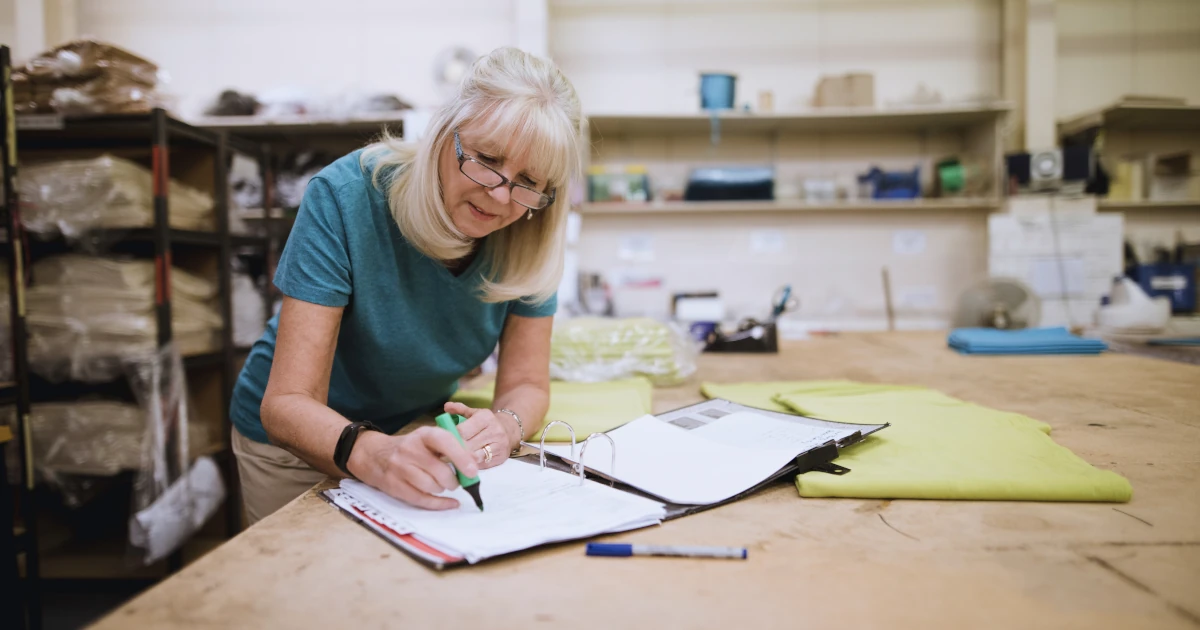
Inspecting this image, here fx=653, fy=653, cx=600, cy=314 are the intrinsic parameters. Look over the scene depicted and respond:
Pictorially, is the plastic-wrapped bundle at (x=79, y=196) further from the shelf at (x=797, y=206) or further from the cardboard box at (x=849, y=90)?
the cardboard box at (x=849, y=90)

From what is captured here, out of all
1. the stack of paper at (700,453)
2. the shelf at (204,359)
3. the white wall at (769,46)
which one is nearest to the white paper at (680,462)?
the stack of paper at (700,453)

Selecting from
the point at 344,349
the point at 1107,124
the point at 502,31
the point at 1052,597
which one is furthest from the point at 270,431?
the point at 1107,124

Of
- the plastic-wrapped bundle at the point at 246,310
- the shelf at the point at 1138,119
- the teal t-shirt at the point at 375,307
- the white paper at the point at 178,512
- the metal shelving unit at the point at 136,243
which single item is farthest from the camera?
the shelf at the point at 1138,119

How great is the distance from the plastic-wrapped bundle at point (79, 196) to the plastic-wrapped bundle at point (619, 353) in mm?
1446

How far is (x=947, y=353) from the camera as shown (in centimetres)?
225

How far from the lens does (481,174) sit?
3.15 feet

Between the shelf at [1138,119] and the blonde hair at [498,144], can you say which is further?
the shelf at [1138,119]

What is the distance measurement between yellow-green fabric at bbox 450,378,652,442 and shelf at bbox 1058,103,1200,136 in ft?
9.48

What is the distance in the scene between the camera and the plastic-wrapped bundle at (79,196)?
2.03 m

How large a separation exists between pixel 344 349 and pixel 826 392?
0.99 metres

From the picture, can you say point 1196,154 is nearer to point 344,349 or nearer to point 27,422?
point 344,349

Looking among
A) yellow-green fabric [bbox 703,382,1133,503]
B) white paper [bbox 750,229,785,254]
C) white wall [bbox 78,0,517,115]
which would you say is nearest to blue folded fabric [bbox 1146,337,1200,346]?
white paper [bbox 750,229,785,254]

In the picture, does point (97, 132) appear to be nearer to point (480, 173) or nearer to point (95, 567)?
point (95, 567)

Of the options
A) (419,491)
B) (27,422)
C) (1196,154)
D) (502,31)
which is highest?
(502,31)
